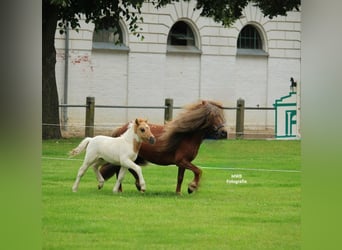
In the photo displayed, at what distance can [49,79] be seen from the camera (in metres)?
2.40

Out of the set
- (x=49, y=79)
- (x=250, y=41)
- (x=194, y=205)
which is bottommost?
(x=194, y=205)

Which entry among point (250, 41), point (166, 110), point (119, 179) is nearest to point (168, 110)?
point (166, 110)

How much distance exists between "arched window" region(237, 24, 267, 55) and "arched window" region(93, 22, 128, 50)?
0.42 m

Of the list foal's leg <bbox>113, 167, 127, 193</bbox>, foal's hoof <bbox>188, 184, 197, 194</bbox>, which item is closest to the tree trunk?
foal's leg <bbox>113, 167, 127, 193</bbox>

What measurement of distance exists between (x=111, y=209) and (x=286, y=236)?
598 millimetres

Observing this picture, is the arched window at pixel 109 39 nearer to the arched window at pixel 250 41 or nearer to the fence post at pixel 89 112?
the fence post at pixel 89 112

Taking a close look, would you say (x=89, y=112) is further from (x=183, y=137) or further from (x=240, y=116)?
(x=183, y=137)

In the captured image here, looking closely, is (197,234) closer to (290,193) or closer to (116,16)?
(290,193)

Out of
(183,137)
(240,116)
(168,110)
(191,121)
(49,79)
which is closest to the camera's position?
(49,79)

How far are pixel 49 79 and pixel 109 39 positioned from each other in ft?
1.24

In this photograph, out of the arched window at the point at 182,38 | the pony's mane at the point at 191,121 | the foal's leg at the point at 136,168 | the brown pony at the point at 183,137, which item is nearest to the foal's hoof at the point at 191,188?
the brown pony at the point at 183,137

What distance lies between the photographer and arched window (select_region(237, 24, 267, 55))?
2.64 metres
